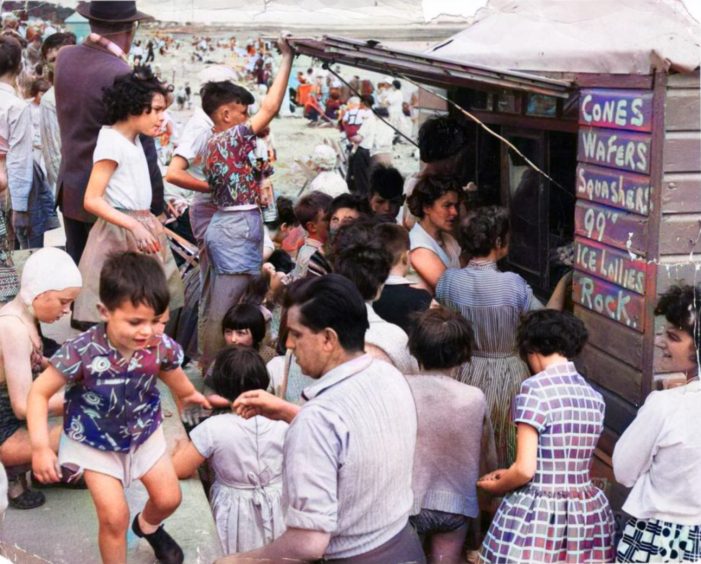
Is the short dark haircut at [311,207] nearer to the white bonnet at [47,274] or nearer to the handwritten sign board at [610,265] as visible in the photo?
the handwritten sign board at [610,265]

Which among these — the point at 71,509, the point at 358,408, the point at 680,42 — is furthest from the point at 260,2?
the point at 358,408

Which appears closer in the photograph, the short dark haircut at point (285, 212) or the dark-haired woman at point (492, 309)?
the dark-haired woman at point (492, 309)

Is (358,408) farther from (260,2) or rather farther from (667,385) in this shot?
(260,2)

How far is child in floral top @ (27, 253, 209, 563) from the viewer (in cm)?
324

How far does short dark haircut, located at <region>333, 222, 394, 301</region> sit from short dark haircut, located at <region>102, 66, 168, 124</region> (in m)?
1.20

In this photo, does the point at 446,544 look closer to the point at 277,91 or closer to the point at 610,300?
the point at 610,300

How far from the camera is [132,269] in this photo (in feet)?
10.8

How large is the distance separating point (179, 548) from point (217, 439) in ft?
1.50

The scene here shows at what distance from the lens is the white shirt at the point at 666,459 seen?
3475mm

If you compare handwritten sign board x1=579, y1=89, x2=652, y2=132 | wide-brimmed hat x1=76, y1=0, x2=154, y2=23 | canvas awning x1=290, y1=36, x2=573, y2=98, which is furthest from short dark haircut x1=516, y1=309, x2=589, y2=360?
wide-brimmed hat x1=76, y1=0, x2=154, y2=23

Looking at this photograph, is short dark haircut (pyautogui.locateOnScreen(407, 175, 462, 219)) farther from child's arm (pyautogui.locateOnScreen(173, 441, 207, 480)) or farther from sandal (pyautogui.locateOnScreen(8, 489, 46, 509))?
sandal (pyautogui.locateOnScreen(8, 489, 46, 509))

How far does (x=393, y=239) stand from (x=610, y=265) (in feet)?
3.47

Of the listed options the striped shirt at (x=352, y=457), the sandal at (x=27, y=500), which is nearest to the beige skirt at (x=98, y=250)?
the sandal at (x=27, y=500)

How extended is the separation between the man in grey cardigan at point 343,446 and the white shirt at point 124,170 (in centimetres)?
184
